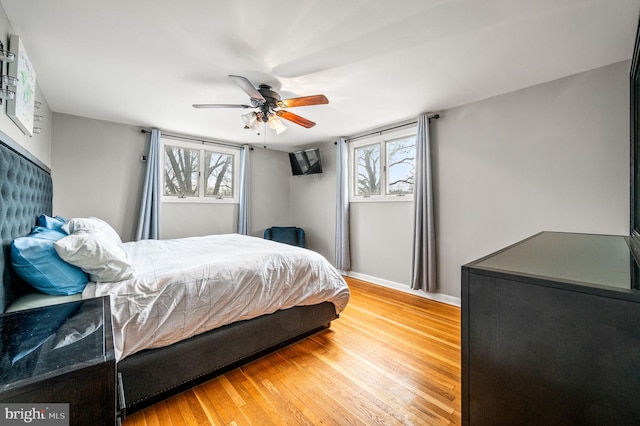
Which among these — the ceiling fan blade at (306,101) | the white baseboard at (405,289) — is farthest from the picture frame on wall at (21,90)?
the white baseboard at (405,289)

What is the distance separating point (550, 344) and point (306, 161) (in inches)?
171

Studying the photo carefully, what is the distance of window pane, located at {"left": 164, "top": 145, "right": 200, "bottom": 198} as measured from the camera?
403 centimetres

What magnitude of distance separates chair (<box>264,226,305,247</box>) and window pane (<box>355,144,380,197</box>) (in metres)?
1.40

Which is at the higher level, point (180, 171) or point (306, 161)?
point (306, 161)

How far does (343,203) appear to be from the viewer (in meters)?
4.25

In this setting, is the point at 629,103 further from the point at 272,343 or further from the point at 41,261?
Result: the point at 41,261

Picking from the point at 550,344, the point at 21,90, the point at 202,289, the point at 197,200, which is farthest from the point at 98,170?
the point at 550,344

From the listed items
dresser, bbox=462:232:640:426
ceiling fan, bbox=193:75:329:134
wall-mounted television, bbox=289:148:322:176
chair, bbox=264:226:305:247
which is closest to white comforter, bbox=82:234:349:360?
ceiling fan, bbox=193:75:329:134

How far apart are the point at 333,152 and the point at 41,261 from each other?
3900 millimetres

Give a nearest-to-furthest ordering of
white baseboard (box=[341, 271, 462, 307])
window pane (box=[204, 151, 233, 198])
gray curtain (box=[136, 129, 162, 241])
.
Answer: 1. white baseboard (box=[341, 271, 462, 307])
2. gray curtain (box=[136, 129, 162, 241])
3. window pane (box=[204, 151, 233, 198])

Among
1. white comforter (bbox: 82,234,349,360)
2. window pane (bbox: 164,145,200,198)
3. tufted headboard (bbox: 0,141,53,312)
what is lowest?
white comforter (bbox: 82,234,349,360)

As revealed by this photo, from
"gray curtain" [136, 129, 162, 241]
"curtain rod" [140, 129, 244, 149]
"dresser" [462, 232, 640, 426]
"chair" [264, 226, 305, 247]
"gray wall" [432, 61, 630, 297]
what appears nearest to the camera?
"dresser" [462, 232, 640, 426]

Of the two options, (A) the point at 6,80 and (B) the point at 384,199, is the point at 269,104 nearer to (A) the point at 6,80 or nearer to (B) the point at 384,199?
(A) the point at 6,80

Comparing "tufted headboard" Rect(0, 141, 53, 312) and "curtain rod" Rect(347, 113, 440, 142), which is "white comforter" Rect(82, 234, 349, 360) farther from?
"curtain rod" Rect(347, 113, 440, 142)
